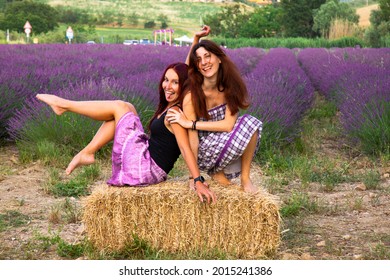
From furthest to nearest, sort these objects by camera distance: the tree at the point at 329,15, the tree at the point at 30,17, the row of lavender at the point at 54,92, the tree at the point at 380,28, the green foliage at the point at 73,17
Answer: the green foliage at the point at 73,17 < the tree at the point at 30,17 < the tree at the point at 329,15 < the tree at the point at 380,28 < the row of lavender at the point at 54,92

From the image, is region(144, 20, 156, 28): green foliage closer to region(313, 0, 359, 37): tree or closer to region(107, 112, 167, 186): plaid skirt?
region(313, 0, 359, 37): tree

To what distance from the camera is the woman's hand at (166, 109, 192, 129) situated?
437cm

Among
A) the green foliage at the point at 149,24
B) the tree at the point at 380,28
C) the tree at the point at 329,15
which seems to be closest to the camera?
the tree at the point at 380,28

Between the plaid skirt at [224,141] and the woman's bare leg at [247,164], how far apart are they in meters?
0.05

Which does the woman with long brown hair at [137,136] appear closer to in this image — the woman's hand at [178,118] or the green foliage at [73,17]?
the woman's hand at [178,118]

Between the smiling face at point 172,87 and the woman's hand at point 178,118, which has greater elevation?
the smiling face at point 172,87

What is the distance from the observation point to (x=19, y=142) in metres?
7.96

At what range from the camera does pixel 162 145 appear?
4574 mm

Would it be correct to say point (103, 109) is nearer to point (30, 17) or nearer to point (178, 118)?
point (178, 118)

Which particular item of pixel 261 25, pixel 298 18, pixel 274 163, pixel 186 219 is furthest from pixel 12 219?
pixel 261 25

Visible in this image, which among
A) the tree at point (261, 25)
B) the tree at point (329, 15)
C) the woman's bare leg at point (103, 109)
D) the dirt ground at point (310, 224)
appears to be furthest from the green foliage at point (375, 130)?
the tree at point (261, 25)

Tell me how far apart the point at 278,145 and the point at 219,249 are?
350cm

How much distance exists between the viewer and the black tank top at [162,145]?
456 centimetres

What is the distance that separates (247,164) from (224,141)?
0.24 meters
